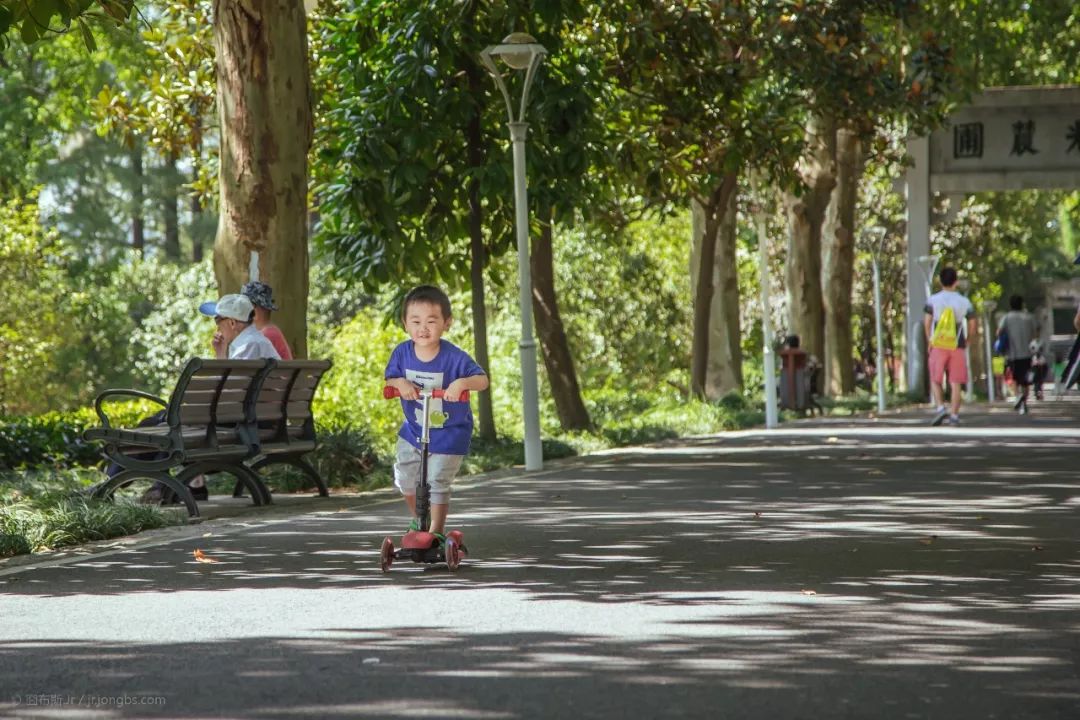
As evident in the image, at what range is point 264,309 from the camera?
44.3 ft

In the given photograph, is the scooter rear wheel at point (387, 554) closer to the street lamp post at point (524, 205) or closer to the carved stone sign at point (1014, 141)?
the street lamp post at point (524, 205)

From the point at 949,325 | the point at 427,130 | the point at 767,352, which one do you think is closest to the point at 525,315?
the point at 427,130

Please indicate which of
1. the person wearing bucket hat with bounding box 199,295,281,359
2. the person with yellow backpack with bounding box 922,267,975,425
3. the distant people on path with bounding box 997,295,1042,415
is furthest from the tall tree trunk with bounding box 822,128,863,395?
the person wearing bucket hat with bounding box 199,295,281,359

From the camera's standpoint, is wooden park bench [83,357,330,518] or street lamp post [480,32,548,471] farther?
street lamp post [480,32,548,471]

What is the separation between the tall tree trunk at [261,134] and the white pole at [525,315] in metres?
2.36

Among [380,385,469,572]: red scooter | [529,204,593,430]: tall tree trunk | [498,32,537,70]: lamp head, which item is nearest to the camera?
[380,385,469,572]: red scooter

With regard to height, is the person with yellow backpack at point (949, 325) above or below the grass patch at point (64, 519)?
above

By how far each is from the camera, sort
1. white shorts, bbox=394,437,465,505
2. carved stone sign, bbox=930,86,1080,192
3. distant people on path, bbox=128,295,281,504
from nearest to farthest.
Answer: white shorts, bbox=394,437,465,505 < distant people on path, bbox=128,295,281,504 < carved stone sign, bbox=930,86,1080,192

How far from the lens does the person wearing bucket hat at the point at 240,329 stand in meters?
12.9

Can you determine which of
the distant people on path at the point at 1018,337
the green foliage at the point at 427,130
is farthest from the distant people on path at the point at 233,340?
the distant people on path at the point at 1018,337

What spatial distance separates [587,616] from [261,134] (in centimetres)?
959

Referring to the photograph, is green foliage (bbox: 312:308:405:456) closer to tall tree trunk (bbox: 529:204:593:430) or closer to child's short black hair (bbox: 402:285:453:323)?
tall tree trunk (bbox: 529:204:593:430)

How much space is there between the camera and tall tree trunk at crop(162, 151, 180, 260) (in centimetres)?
5578

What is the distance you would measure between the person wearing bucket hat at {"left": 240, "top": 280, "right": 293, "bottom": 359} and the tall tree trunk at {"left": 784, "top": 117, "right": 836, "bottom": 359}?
24136 mm
